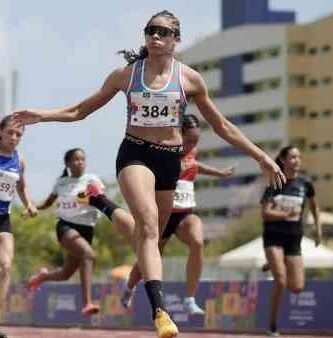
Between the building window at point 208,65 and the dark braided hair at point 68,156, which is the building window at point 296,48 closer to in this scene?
the building window at point 208,65

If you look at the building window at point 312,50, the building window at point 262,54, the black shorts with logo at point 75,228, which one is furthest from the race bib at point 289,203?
the building window at point 262,54

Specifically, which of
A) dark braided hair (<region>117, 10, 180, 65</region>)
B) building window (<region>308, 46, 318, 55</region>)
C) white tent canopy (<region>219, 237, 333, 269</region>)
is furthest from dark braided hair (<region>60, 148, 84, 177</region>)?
building window (<region>308, 46, 318, 55</region>)

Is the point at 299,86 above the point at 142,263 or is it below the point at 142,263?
above

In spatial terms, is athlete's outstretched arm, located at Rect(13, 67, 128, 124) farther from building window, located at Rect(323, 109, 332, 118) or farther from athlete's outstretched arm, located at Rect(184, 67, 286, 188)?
building window, located at Rect(323, 109, 332, 118)

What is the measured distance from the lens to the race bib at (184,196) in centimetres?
1484

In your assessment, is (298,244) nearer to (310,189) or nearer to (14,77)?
(310,189)

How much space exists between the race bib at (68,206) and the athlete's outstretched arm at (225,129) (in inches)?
273

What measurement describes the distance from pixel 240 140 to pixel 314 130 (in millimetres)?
110216

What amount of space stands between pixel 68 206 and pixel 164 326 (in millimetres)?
8114

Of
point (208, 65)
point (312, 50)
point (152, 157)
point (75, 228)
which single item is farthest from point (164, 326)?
point (208, 65)

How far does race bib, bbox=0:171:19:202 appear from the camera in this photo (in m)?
12.9

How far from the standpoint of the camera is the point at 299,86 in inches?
4751

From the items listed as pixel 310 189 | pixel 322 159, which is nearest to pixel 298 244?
pixel 310 189

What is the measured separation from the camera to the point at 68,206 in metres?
17.2
